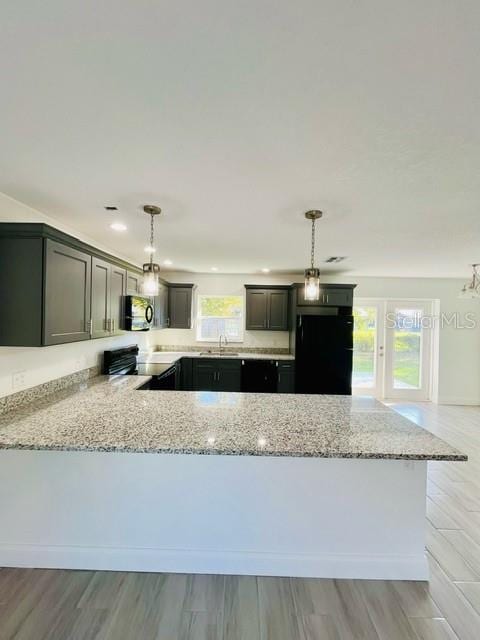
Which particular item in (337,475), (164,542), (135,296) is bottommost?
(164,542)

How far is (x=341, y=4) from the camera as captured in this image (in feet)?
2.63

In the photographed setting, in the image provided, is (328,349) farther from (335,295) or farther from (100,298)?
(100,298)

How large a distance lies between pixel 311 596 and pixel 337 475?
63 cm

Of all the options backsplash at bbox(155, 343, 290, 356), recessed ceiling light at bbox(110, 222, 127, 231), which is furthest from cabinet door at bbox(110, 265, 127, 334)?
backsplash at bbox(155, 343, 290, 356)

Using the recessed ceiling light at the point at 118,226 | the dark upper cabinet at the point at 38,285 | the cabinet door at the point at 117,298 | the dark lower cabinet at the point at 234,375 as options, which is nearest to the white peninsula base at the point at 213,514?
the dark upper cabinet at the point at 38,285

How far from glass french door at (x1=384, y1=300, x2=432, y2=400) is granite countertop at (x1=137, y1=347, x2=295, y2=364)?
82.6 inches

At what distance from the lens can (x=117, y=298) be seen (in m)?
3.15

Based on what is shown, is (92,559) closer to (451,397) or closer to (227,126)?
(227,126)

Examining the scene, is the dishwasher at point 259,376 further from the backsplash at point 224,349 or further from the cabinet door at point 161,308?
the cabinet door at point 161,308

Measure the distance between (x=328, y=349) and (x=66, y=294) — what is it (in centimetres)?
369

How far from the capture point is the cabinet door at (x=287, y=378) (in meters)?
4.85

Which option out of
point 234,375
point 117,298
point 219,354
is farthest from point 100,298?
point 219,354

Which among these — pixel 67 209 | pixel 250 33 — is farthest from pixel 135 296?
pixel 250 33

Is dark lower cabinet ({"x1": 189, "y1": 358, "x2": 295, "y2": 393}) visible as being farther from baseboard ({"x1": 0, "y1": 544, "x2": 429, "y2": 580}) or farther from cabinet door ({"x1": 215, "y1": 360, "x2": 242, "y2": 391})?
baseboard ({"x1": 0, "y1": 544, "x2": 429, "y2": 580})
